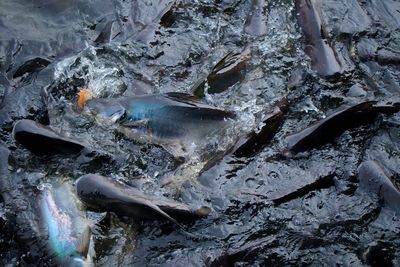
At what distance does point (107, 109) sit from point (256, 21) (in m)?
1.67

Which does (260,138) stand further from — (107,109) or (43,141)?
(43,141)

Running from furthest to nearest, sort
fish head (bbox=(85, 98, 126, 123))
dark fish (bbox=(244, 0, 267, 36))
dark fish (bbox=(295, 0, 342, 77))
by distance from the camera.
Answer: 1. dark fish (bbox=(244, 0, 267, 36))
2. dark fish (bbox=(295, 0, 342, 77))
3. fish head (bbox=(85, 98, 126, 123))

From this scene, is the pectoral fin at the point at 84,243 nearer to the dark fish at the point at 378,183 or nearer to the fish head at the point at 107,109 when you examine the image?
the fish head at the point at 107,109

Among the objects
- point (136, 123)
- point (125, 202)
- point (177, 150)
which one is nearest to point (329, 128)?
point (177, 150)

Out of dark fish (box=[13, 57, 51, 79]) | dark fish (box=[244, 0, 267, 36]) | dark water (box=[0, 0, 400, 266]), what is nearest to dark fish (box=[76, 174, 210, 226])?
dark water (box=[0, 0, 400, 266])

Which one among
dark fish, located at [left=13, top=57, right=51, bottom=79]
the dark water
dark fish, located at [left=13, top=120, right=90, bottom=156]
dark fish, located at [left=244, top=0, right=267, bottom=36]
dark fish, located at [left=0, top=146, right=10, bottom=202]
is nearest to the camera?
the dark water

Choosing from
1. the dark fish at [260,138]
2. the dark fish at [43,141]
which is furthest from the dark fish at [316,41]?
the dark fish at [43,141]

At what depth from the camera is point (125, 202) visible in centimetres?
303

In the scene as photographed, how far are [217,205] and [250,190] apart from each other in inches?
10.2

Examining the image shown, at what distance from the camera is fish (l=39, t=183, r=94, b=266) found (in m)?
2.95

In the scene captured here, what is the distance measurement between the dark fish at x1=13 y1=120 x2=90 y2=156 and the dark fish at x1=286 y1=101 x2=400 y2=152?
148 centimetres

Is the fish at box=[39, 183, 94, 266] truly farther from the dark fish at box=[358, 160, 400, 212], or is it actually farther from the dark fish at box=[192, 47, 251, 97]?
the dark fish at box=[358, 160, 400, 212]

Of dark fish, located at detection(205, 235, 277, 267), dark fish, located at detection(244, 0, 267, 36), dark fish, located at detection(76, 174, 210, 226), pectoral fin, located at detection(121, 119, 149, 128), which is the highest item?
dark fish, located at detection(244, 0, 267, 36)

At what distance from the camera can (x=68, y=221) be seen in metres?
3.11
